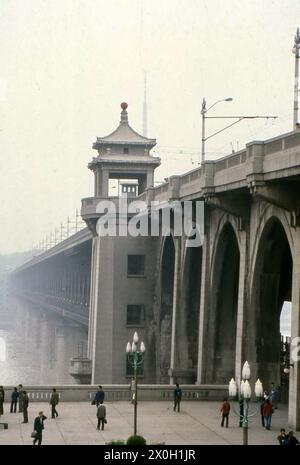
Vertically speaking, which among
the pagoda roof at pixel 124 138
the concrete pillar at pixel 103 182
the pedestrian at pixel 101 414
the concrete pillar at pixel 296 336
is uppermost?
the pagoda roof at pixel 124 138

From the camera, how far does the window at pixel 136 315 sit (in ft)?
199

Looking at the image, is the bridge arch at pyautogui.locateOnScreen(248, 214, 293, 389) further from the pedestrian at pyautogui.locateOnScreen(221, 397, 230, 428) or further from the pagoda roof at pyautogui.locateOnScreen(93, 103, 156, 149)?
the pagoda roof at pyautogui.locateOnScreen(93, 103, 156, 149)

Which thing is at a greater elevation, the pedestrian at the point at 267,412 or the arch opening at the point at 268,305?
the arch opening at the point at 268,305

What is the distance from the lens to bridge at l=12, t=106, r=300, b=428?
33.1 m

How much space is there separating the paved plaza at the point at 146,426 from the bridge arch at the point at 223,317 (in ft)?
15.1

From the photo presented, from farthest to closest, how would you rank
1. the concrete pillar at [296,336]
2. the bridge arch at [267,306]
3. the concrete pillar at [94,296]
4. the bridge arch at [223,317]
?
the concrete pillar at [94,296]
the bridge arch at [223,317]
the bridge arch at [267,306]
the concrete pillar at [296,336]

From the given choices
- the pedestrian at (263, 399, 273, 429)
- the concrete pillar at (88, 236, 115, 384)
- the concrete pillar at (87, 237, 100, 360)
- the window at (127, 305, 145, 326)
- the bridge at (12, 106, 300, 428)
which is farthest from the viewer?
the window at (127, 305, 145, 326)

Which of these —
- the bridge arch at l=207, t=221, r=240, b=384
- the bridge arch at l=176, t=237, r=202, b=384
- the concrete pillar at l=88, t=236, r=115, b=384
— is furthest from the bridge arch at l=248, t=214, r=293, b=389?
the concrete pillar at l=88, t=236, r=115, b=384

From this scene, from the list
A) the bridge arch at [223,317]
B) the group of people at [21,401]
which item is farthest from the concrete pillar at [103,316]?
the group of people at [21,401]

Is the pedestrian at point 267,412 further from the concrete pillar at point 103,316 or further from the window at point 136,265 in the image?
the window at point 136,265

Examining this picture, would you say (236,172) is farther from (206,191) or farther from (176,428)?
(176,428)

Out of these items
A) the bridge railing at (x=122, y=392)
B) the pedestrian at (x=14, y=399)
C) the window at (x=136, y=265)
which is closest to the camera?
the pedestrian at (x=14, y=399)

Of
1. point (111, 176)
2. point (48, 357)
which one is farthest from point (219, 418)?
point (48, 357)

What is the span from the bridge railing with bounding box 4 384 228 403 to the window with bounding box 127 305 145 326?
18.7m
